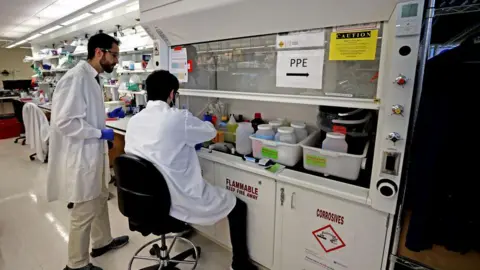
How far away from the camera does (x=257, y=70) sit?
6.26 feet

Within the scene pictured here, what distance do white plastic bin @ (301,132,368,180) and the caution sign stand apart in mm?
503

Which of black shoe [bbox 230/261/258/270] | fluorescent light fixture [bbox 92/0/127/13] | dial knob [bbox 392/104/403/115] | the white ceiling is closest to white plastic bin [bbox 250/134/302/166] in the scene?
dial knob [bbox 392/104/403/115]

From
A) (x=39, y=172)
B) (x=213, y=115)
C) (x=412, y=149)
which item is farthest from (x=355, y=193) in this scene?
(x=39, y=172)

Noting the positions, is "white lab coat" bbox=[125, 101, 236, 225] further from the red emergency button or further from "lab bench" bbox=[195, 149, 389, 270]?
the red emergency button

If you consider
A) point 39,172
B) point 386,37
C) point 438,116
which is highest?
point 386,37

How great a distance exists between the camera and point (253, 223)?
1.65 metres

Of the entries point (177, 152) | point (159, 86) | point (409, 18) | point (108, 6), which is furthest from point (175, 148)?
point (108, 6)

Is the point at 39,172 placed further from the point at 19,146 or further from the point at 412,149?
the point at 412,149

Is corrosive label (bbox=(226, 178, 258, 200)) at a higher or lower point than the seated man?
lower

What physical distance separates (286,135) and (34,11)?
475cm

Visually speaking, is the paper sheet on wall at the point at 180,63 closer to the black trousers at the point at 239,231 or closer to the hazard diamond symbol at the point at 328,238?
the black trousers at the point at 239,231

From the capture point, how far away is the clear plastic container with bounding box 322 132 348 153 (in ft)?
4.66

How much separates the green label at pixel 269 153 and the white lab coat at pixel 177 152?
0.38 m

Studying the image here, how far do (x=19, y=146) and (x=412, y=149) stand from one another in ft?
21.5
